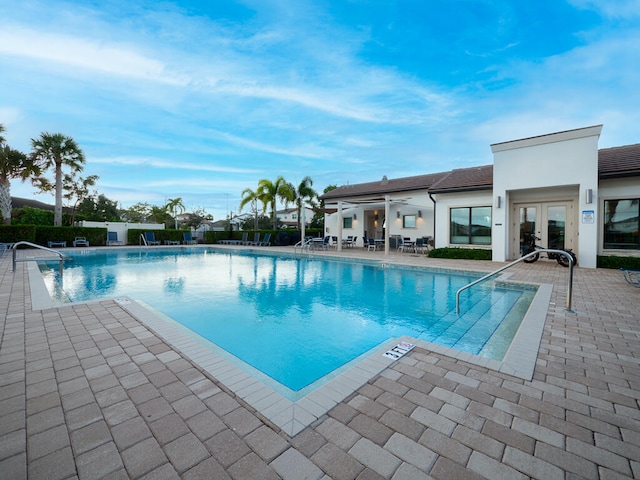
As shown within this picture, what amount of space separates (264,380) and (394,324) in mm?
3304

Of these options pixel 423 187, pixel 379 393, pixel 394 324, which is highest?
pixel 423 187

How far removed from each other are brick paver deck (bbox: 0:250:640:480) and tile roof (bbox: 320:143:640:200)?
10.6m

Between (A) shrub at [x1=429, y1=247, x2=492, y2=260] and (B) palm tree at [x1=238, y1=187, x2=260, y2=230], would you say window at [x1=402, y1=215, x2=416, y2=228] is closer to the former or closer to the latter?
(A) shrub at [x1=429, y1=247, x2=492, y2=260]

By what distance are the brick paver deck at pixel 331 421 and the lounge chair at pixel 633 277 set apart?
5307 millimetres

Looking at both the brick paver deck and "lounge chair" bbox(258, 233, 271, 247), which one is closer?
the brick paver deck

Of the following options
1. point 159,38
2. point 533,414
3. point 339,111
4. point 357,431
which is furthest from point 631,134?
point 159,38

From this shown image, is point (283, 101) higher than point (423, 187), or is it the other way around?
point (283, 101)

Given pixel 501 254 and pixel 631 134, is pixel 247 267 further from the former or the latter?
pixel 631 134

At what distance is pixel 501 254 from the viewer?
1245 cm

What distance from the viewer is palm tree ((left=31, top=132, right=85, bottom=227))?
1922 cm

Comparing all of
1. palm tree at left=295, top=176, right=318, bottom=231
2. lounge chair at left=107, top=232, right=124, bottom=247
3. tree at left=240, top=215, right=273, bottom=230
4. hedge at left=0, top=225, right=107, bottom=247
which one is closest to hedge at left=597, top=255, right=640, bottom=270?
palm tree at left=295, top=176, right=318, bottom=231

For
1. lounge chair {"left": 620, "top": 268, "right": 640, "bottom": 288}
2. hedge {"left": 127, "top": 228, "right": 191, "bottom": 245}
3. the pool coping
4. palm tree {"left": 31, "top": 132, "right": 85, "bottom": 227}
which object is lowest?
the pool coping

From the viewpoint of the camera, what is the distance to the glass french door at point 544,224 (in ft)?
40.0

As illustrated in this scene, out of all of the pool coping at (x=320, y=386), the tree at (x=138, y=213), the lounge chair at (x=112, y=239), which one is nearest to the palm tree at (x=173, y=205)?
the tree at (x=138, y=213)
